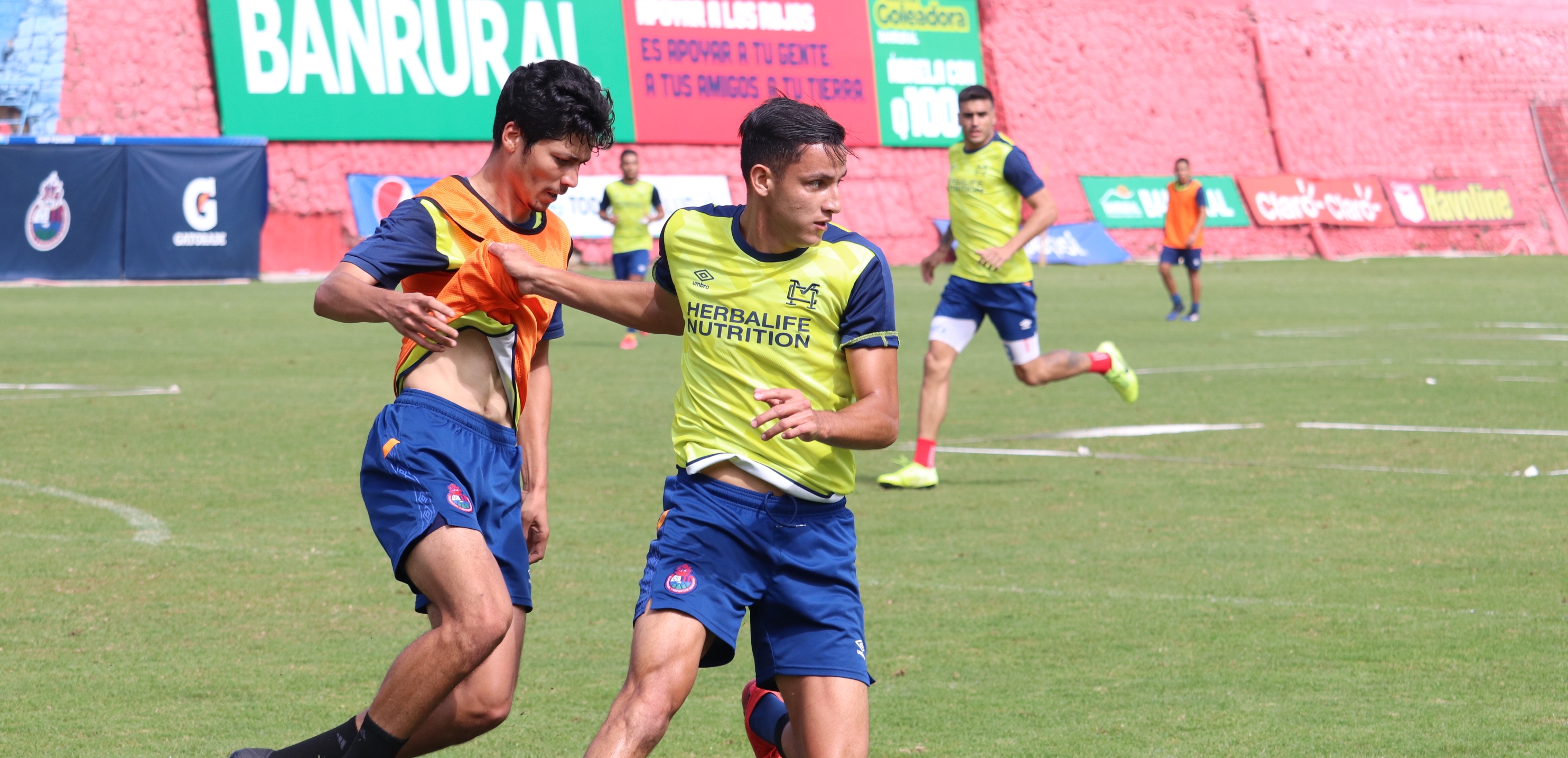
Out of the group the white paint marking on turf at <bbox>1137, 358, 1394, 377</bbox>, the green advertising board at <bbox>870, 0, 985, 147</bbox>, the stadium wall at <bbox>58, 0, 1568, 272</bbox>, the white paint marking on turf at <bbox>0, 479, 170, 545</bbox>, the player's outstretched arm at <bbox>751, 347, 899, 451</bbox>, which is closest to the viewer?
the player's outstretched arm at <bbox>751, 347, 899, 451</bbox>

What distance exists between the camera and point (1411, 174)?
171 ft

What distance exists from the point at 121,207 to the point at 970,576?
2514 centimetres

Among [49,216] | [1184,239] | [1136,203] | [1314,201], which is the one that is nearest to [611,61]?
[49,216]

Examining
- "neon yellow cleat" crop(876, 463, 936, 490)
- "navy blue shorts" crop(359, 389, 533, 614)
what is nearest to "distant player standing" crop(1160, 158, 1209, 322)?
"neon yellow cleat" crop(876, 463, 936, 490)

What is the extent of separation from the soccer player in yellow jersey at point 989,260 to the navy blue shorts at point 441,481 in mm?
6274

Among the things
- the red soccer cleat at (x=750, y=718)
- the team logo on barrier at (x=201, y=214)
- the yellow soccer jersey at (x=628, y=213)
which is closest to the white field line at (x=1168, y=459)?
the red soccer cleat at (x=750, y=718)

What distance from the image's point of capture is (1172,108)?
4834 centimetres

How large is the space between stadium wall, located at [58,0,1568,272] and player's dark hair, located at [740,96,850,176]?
3069 centimetres

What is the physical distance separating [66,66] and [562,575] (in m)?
28.1

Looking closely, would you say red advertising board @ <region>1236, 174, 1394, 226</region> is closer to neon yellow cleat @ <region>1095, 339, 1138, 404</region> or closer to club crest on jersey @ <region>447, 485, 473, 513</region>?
neon yellow cleat @ <region>1095, 339, 1138, 404</region>

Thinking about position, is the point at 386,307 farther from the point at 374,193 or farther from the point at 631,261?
the point at 374,193

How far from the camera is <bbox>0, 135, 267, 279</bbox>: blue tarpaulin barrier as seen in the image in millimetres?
29141

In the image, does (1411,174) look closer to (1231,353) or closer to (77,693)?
(1231,353)

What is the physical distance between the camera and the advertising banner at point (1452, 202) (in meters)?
50.8
